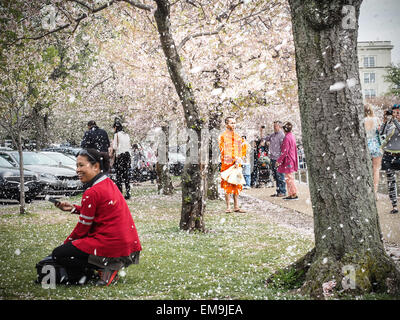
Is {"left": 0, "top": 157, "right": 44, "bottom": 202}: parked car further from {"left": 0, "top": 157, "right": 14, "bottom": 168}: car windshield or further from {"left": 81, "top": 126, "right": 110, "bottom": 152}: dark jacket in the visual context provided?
{"left": 81, "top": 126, "right": 110, "bottom": 152}: dark jacket

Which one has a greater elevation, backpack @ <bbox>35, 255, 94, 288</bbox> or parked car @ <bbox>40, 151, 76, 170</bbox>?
parked car @ <bbox>40, 151, 76, 170</bbox>

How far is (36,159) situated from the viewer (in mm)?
15367

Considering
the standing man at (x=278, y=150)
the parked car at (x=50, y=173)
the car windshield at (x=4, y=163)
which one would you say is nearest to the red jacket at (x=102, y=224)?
the car windshield at (x=4, y=163)

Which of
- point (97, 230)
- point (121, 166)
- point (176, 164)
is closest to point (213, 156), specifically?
point (121, 166)

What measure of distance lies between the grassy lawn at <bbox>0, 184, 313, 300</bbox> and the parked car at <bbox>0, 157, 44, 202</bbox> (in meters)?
2.53

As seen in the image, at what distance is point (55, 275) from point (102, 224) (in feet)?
2.59

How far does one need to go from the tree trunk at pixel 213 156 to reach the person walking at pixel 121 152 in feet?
A: 9.49

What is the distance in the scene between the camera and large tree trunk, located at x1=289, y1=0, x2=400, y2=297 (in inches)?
157

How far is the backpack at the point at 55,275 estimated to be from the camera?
462 centimetres

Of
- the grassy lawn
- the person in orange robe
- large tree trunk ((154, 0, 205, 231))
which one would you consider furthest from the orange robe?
large tree trunk ((154, 0, 205, 231))

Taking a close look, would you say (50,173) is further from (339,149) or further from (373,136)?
(339,149)
